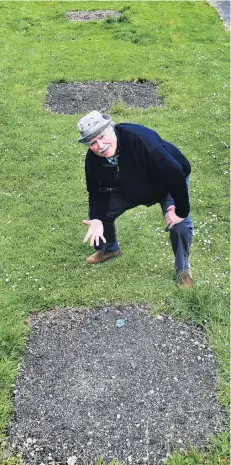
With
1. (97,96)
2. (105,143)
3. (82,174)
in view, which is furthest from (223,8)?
(105,143)

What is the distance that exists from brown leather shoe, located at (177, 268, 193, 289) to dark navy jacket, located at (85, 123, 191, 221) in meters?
0.98

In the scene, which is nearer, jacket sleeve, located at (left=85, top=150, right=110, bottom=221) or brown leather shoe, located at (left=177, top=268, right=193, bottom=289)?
jacket sleeve, located at (left=85, top=150, right=110, bottom=221)

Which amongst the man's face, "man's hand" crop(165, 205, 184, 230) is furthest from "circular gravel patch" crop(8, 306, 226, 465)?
the man's face

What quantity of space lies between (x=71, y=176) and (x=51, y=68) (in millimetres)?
4737

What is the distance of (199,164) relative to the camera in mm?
7754

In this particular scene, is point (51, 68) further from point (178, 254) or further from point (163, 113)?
point (178, 254)

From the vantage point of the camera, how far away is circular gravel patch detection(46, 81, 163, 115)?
9531mm

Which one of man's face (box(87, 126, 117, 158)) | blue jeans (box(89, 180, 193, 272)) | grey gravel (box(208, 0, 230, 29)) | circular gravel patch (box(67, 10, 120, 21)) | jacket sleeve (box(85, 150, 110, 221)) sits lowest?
grey gravel (box(208, 0, 230, 29))

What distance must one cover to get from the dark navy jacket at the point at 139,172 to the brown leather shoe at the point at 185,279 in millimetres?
980

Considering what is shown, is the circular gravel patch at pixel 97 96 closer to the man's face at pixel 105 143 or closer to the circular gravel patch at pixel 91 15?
the circular gravel patch at pixel 91 15

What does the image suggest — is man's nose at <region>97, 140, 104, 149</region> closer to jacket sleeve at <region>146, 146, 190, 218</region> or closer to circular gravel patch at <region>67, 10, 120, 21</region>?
jacket sleeve at <region>146, 146, 190, 218</region>

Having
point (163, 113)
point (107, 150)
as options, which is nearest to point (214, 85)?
point (163, 113)

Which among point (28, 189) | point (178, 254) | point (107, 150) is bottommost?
point (28, 189)

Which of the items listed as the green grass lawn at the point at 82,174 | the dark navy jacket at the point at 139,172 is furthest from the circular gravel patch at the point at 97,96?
the dark navy jacket at the point at 139,172
